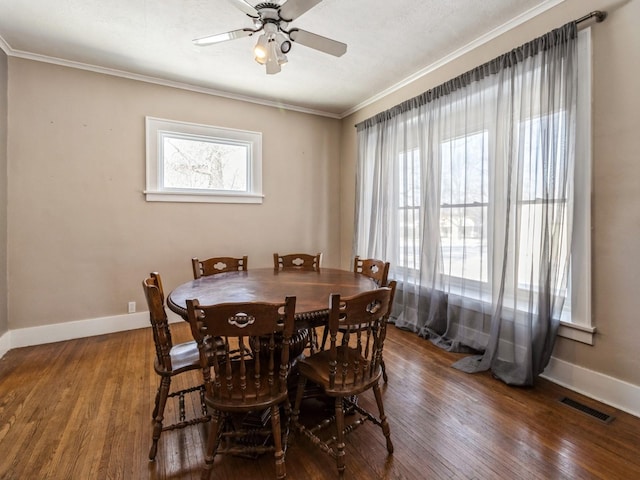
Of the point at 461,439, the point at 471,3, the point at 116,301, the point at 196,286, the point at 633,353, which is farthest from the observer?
the point at 116,301

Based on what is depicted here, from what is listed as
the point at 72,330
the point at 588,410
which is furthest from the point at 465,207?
the point at 72,330

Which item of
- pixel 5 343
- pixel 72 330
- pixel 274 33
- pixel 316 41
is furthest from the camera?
pixel 72 330

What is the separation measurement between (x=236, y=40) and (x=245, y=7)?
3.49ft

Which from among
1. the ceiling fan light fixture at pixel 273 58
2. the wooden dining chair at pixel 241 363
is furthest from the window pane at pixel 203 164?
the wooden dining chair at pixel 241 363

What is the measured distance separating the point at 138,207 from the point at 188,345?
219 centimetres

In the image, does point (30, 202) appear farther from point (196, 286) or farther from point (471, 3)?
point (471, 3)

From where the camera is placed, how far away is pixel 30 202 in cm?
309

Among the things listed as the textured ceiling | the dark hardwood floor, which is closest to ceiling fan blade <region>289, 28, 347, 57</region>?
the textured ceiling

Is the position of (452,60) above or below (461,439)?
above

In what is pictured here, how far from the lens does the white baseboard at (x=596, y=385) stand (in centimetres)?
198

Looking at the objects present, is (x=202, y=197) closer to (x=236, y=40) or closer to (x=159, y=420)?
(x=236, y=40)

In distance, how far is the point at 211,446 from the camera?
144 cm

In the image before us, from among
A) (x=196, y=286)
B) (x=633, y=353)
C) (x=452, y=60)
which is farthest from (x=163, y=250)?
(x=633, y=353)

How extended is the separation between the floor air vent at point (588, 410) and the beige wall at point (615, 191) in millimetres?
262
